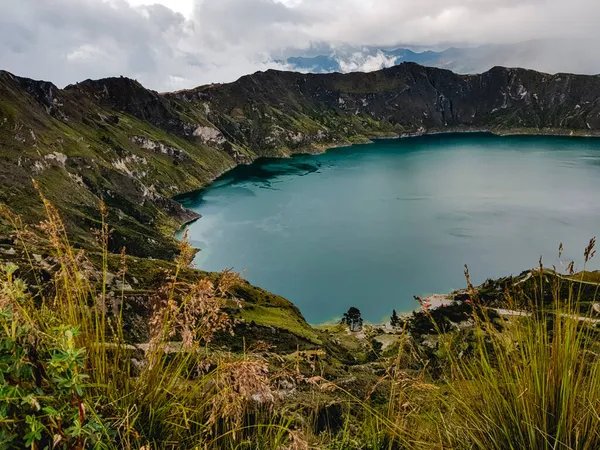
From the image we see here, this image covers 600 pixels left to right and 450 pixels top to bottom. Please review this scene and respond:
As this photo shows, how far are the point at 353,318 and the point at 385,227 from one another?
149 ft

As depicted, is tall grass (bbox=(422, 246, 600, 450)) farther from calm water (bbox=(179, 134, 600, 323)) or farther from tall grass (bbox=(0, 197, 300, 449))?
calm water (bbox=(179, 134, 600, 323))

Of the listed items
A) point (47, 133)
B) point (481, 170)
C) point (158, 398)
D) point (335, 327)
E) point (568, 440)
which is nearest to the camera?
point (568, 440)

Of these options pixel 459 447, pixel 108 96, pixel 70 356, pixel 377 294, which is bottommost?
pixel 377 294

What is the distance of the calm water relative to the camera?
6906 cm

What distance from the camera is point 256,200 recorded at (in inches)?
4938

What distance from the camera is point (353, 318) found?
56.2 metres

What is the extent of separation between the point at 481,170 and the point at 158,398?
179 m

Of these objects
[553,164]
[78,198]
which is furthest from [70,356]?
[553,164]

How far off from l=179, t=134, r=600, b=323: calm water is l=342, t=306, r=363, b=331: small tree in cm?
288

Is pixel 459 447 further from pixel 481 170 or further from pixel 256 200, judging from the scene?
pixel 481 170

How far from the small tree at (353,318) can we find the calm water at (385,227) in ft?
9.45

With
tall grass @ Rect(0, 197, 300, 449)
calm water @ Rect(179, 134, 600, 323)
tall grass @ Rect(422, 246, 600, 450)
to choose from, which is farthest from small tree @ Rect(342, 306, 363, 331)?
tall grass @ Rect(0, 197, 300, 449)

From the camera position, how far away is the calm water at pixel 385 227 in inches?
2719

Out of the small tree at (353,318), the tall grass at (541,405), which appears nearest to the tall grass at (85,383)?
the tall grass at (541,405)
